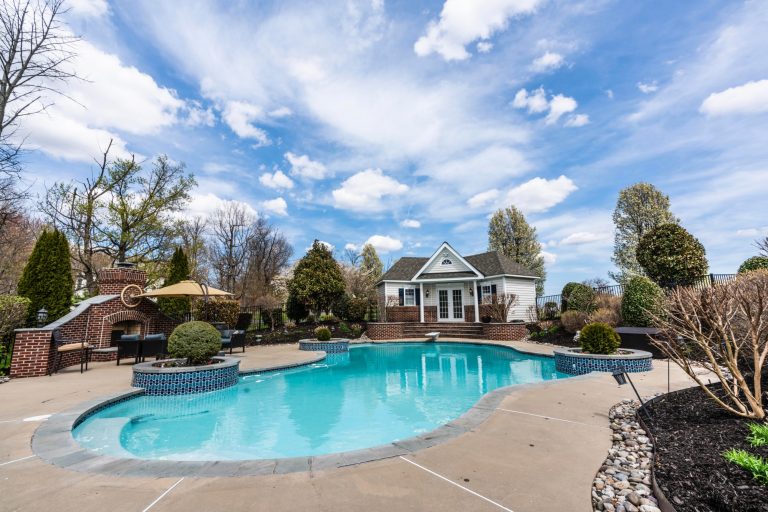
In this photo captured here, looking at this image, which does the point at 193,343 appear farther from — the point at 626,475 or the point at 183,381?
the point at 626,475

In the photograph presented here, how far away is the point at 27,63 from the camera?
31.2 ft

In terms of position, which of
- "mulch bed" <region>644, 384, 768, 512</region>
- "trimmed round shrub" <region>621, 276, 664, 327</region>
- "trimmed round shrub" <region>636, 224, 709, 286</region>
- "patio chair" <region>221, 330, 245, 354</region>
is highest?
"trimmed round shrub" <region>636, 224, 709, 286</region>

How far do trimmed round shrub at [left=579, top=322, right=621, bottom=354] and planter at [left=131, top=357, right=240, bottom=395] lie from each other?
9.25m

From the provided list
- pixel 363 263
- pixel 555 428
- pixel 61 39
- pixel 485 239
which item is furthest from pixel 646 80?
pixel 363 263

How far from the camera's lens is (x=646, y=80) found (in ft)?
30.7

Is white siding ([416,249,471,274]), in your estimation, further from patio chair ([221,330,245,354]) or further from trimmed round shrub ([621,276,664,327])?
patio chair ([221,330,245,354])

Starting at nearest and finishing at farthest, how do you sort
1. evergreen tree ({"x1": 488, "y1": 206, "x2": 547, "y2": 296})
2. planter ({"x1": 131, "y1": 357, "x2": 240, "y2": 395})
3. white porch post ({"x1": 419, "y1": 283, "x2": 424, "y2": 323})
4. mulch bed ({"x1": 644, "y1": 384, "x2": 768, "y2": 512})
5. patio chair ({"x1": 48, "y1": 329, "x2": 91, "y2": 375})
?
1. mulch bed ({"x1": 644, "y1": 384, "x2": 768, "y2": 512})
2. planter ({"x1": 131, "y1": 357, "x2": 240, "y2": 395})
3. patio chair ({"x1": 48, "y1": 329, "x2": 91, "y2": 375})
4. white porch post ({"x1": 419, "y1": 283, "x2": 424, "y2": 323})
5. evergreen tree ({"x1": 488, "y1": 206, "x2": 547, "y2": 296})

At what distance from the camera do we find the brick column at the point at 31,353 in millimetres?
7984

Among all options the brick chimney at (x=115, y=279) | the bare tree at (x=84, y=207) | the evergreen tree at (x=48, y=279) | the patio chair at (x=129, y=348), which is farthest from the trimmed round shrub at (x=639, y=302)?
the bare tree at (x=84, y=207)

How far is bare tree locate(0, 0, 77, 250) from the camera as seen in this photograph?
9.31 meters

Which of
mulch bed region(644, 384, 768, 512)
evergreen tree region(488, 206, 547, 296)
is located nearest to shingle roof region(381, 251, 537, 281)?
evergreen tree region(488, 206, 547, 296)

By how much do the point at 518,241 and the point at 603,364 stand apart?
2388cm

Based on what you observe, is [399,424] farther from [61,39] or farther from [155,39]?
[61,39]

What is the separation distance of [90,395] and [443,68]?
486 inches
